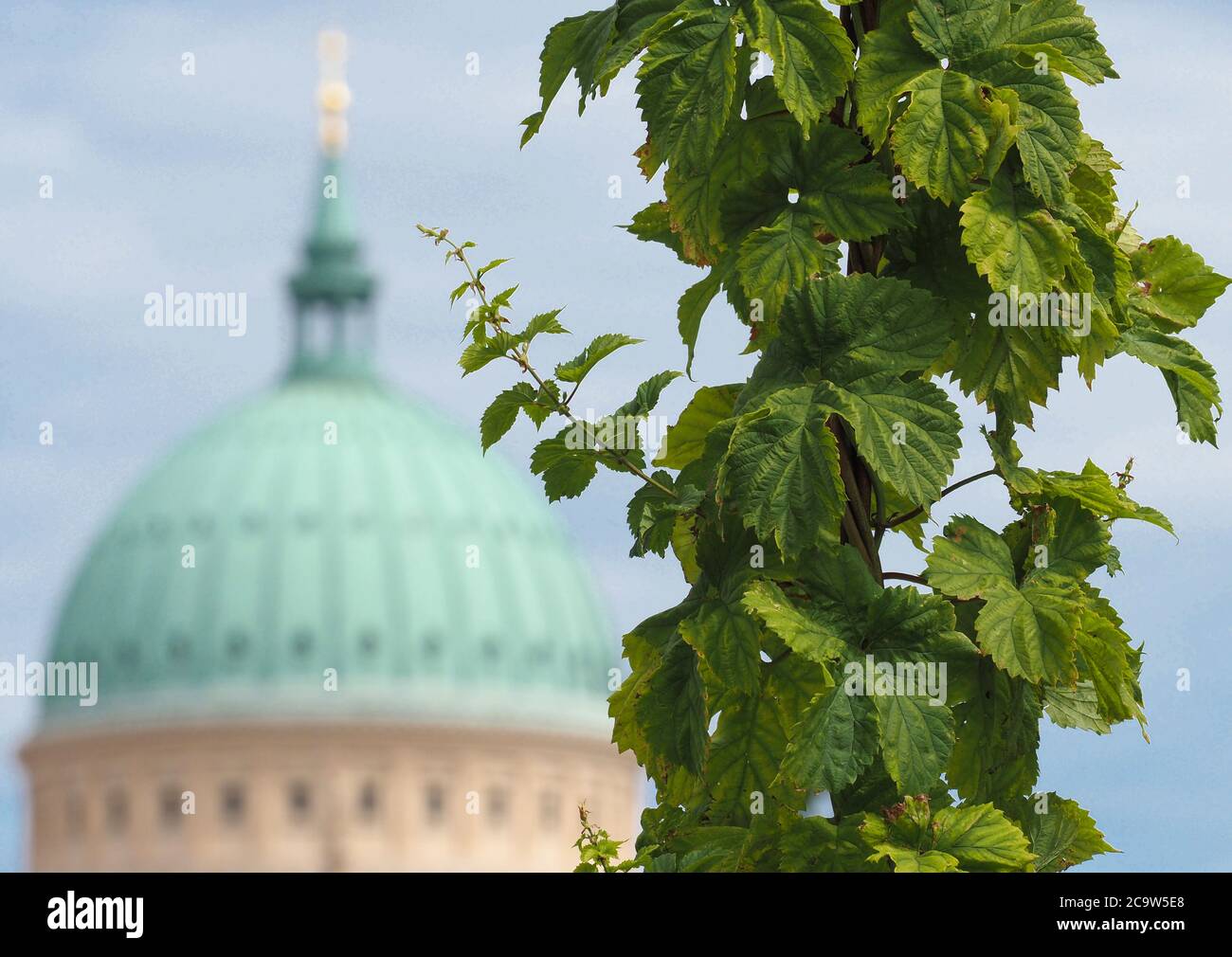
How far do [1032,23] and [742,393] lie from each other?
0.76 meters

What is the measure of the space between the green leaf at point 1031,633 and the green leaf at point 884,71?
0.75 m

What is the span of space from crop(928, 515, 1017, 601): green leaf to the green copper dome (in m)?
69.8

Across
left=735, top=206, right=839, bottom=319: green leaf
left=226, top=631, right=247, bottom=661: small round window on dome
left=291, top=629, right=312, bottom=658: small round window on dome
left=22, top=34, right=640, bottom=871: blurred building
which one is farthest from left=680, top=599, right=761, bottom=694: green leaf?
left=226, top=631, right=247, bottom=661: small round window on dome

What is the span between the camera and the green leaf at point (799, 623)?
3.38 m

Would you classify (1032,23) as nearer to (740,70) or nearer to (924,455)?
(740,70)

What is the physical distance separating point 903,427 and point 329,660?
72108 millimetres

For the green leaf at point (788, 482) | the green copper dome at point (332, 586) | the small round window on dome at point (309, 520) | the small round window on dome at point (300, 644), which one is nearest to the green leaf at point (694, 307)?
the green leaf at point (788, 482)

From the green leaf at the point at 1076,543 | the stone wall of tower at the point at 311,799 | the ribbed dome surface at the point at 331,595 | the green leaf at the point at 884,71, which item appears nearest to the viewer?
the green leaf at the point at 884,71

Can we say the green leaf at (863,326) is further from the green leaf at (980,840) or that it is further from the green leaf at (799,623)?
the green leaf at (980,840)

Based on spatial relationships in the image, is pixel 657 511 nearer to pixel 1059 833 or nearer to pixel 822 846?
pixel 822 846

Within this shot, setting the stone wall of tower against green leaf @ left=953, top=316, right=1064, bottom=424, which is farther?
the stone wall of tower

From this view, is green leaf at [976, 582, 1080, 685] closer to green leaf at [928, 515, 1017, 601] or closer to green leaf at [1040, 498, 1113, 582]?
green leaf at [928, 515, 1017, 601]

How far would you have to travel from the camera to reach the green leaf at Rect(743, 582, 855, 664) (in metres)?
3.38

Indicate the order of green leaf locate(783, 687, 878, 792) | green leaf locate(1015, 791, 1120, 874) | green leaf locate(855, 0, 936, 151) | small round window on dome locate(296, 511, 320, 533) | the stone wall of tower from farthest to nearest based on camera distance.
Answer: small round window on dome locate(296, 511, 320, 533) < the stone wall of tower < green leaf locate(1015, 791, 1120, 874) < green leaf locate(855, 0, 936, 151) < green leaf locate(783, 687, 878, 792)
